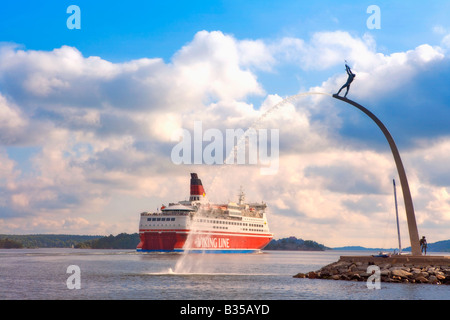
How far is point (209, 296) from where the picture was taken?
114ft

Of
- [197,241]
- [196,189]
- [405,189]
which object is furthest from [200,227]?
[405,189]

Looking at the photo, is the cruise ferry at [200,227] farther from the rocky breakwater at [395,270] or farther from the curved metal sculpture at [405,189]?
the curved metal sculpture at [405,189]

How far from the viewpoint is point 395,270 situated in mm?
41125

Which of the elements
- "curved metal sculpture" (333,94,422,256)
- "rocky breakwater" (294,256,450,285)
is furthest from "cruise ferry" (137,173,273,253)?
"curved metal sculpture" (333,94,422,256)

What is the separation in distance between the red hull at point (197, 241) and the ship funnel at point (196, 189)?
38.5ft

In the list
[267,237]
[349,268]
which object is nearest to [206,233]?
[267,237]

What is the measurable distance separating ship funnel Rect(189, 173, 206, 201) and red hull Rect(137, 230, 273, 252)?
1172 centimetres

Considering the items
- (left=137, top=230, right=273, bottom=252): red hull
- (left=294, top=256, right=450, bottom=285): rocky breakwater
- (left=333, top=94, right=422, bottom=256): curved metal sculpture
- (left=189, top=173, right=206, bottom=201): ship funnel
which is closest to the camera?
(left=294, top=256, right=450, bottom=285): rocky breakwater

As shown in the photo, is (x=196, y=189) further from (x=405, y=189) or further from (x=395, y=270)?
(x=395, y=270)

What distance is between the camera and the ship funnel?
12610 centimetres

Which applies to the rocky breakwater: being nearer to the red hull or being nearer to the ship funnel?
the red hull
